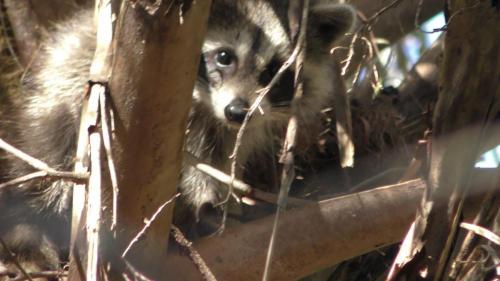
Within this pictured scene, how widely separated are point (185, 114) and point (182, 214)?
1281 mm

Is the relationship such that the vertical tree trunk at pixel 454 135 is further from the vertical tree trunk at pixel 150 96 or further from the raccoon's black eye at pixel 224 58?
the raccoon's black eye at pixel 224 58

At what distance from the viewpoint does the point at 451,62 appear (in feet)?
8.89

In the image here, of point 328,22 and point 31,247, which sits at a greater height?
point 328,22

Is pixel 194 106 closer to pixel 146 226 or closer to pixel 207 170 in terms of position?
pixel 207 170

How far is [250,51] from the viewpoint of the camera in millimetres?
3656

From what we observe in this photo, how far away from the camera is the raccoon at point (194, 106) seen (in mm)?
3623

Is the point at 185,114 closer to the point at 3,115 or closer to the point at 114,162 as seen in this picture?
the point at 114,162

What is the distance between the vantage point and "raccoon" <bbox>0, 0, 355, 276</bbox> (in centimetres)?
362

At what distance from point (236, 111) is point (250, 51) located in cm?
37

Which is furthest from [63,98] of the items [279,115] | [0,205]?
[279,115]

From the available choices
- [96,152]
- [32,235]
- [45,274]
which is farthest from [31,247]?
[96,152]

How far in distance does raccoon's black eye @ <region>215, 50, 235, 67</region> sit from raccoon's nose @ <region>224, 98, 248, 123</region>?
26cm

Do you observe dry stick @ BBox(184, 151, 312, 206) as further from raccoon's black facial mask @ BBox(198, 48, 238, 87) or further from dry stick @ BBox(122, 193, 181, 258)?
raccoon's black facial mask @ BBox(198, 48, 238, 87)

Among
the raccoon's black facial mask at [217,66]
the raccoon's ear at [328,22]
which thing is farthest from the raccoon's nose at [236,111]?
the raccoon's ear at [328,22]
